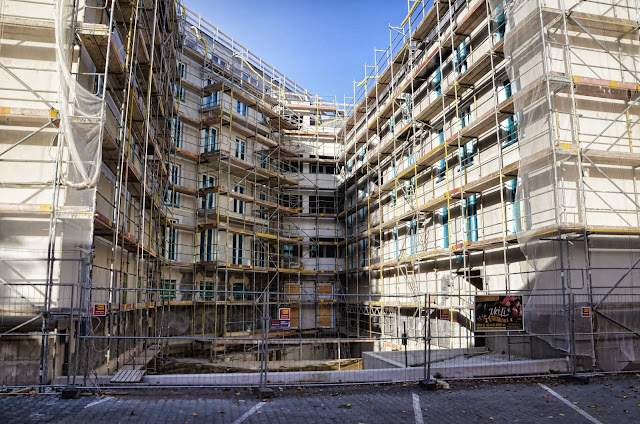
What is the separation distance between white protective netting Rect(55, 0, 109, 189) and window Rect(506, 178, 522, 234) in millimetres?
12043

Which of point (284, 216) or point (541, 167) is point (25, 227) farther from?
point (284, 216)

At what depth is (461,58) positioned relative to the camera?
19844 millimetres

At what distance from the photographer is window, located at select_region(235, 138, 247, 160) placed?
29.5 m

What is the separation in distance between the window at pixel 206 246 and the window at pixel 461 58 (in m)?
15.5

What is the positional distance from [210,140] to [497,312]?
20.9 m

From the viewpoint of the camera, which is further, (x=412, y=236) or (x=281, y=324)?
(x=412, y=236)

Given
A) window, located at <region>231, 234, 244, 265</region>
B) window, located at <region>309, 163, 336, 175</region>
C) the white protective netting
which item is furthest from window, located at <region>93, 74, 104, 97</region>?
window, located at <region>309, 163, 336, 175</region>

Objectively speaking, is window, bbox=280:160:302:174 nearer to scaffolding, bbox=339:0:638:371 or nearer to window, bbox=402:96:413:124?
window, bbox=402:96:413:124

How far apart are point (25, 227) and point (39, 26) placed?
488cm

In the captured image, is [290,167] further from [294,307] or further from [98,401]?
[98,401]

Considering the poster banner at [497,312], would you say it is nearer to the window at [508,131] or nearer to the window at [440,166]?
the window at [508,131]

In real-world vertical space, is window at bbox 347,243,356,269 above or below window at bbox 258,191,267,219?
below

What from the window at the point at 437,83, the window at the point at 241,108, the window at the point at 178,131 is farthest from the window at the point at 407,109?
Answer: the window at the point at 178,131

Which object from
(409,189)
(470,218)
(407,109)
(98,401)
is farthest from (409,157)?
(98,401)
